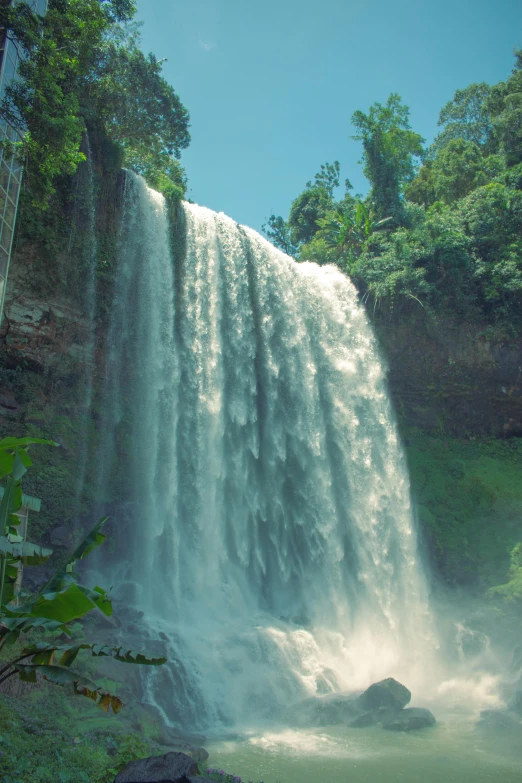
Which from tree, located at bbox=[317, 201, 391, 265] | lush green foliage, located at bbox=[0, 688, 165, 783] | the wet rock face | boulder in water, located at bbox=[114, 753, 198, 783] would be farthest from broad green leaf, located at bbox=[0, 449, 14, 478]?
tree, located at bbox=[317, 201, 391, 265]

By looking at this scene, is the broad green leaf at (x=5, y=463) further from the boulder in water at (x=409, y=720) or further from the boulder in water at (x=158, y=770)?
the boulder in water at (x=409, y=720)

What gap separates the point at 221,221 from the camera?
19984 millimetres

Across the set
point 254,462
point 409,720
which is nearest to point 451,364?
point 254,462

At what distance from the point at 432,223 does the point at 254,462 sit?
12.0 metres

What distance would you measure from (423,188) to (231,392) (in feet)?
65.4

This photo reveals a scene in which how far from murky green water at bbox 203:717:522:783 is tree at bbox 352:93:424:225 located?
20348 mm

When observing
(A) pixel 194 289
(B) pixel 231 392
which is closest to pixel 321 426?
(B) pixel 231 392

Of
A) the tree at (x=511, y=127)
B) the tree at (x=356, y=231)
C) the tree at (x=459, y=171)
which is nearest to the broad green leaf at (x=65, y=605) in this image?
the tree at (x=356, y=231)

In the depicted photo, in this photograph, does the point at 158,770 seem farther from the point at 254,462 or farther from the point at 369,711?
the point at 254,462

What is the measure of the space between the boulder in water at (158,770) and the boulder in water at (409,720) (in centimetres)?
767

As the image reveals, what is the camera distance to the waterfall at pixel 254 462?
53.0ft

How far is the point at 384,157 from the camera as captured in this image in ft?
89.7

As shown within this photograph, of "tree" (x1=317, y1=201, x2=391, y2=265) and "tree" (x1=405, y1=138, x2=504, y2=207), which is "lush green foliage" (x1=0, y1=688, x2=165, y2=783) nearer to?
"tree" (x1=317, y1=201, x2=391, y2=265)

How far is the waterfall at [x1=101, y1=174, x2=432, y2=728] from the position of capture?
16141 millimetres
